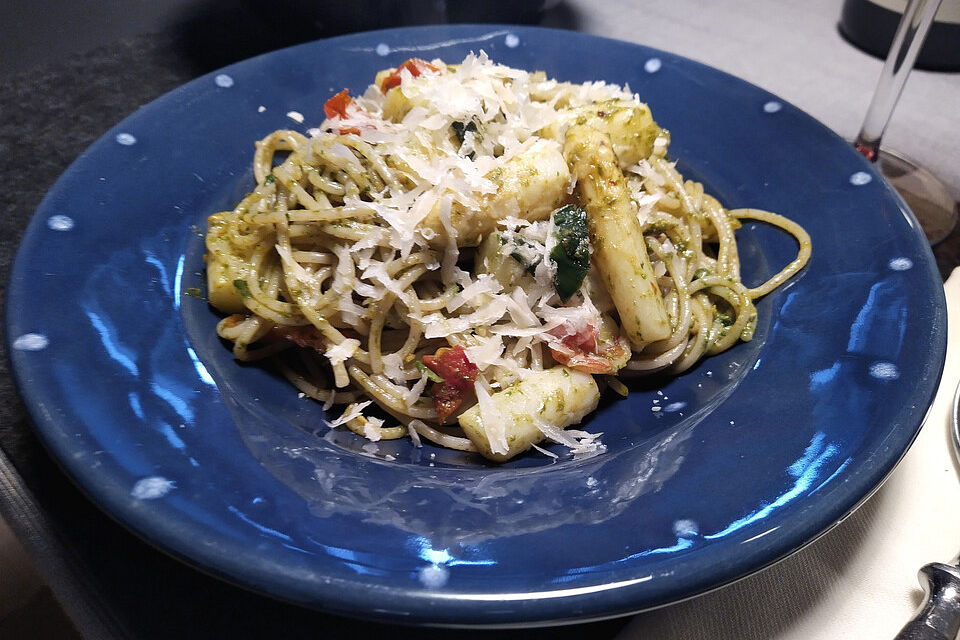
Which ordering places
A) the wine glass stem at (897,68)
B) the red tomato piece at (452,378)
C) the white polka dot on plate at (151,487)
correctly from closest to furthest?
1. the white polka dot on plate at (151,487)
2. the red tomato piece at (452,378)
3. the wine glass stem at (897,68)

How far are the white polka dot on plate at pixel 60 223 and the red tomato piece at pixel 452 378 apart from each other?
3.04 ft

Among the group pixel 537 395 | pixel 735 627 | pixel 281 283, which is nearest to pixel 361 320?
pixel 281 283

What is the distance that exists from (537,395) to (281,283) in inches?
29.9

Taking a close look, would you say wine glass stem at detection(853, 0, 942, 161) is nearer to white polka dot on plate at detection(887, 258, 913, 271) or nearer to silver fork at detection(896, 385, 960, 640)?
white polka dot on plate at detection(887, 258, 913, 271)

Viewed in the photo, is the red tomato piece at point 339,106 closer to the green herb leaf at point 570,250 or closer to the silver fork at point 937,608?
the green herb leaf at point 570,250

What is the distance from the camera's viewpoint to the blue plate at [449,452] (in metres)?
1.05

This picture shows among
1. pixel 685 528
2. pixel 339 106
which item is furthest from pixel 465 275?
pixel 685 528

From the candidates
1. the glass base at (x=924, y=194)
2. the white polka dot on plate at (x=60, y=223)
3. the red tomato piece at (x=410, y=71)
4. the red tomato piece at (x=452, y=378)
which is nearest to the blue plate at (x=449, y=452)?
the white polka dot on plate at (x=60, y=223)

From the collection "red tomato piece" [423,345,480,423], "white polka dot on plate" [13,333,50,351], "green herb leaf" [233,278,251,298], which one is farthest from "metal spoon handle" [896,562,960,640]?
"white polka dot on plate" [13,333,50,351]

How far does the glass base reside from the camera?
8.00 feet

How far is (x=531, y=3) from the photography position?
310 cm

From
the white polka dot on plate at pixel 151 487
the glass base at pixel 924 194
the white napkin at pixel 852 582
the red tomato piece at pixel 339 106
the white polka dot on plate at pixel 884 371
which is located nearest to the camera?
the white polka dot on plate at pixel 151 487

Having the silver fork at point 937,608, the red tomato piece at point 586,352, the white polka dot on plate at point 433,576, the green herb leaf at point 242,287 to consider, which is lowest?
the silver fork at point 937,608

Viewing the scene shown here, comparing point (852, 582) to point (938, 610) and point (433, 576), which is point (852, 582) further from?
point (433, 576)
